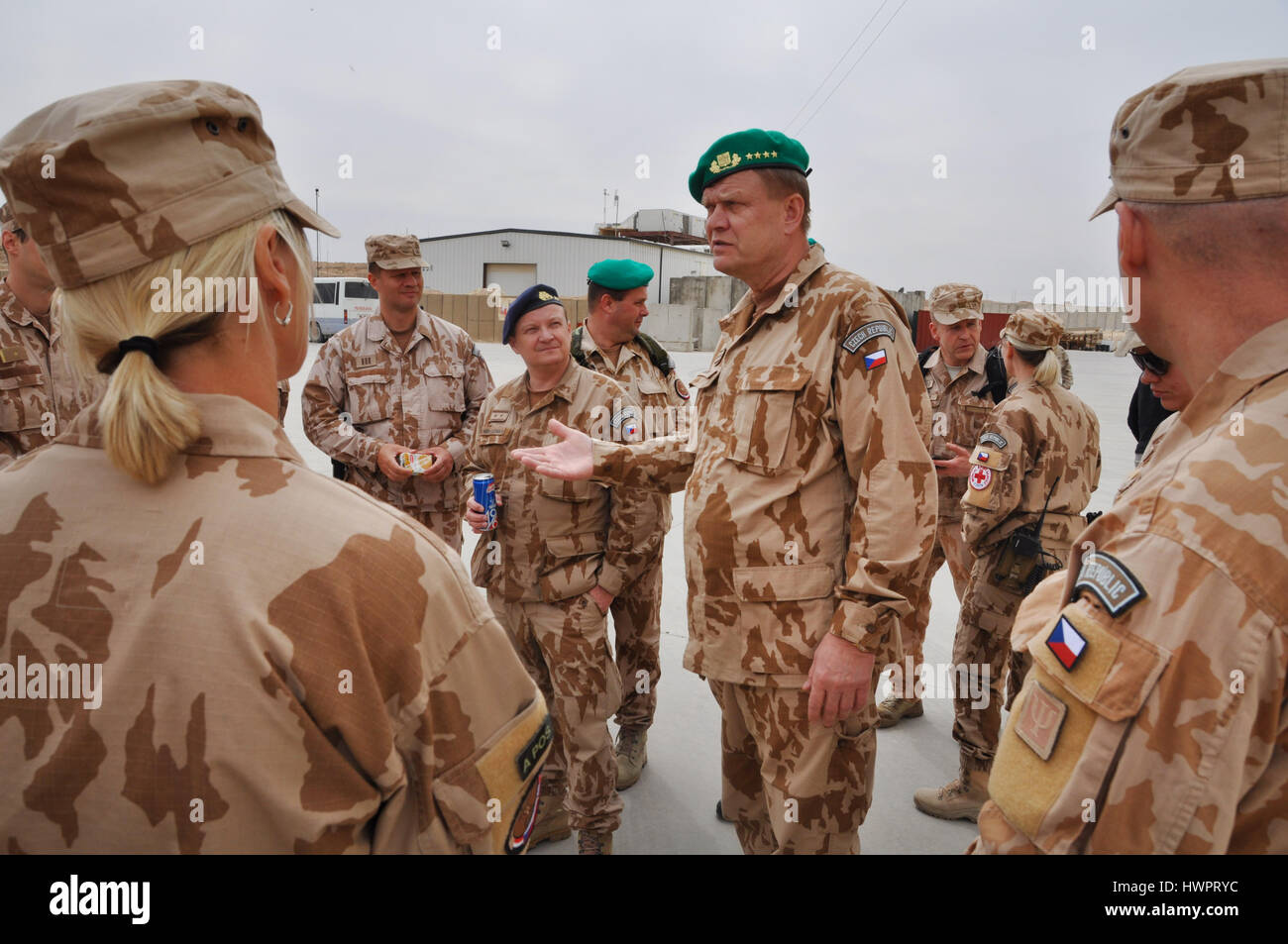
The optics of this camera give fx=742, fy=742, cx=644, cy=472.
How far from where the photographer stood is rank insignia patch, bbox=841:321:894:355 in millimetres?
1984

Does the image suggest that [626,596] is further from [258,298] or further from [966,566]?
[258,298]

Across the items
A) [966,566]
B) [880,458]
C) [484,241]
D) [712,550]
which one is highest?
[484,241]

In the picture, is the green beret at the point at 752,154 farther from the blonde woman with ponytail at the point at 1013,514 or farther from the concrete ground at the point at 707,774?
the concrete ground at the point at 707,774

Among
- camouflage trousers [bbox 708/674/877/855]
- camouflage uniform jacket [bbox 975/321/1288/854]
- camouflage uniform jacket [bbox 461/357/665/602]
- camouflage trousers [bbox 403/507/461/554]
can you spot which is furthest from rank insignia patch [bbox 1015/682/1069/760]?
camouflage trousers [bbox 403/507/461/554]

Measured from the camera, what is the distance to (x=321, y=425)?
3.96 meters

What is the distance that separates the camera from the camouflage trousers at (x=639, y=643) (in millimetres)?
3539

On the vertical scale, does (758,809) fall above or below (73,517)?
below

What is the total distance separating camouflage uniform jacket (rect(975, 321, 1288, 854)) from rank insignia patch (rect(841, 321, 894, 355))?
983 millimetres

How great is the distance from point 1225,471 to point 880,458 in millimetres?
1018

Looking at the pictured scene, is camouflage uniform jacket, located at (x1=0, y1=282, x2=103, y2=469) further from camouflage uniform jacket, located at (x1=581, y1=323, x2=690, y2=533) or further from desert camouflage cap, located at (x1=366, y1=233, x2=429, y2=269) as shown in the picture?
camouflage uniform jacket, located at (x1=581, y1=323, x2=690, y2=533)

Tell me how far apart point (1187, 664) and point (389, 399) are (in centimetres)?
378

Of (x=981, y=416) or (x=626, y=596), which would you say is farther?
(x=981, y=416)

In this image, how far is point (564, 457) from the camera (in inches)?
100
